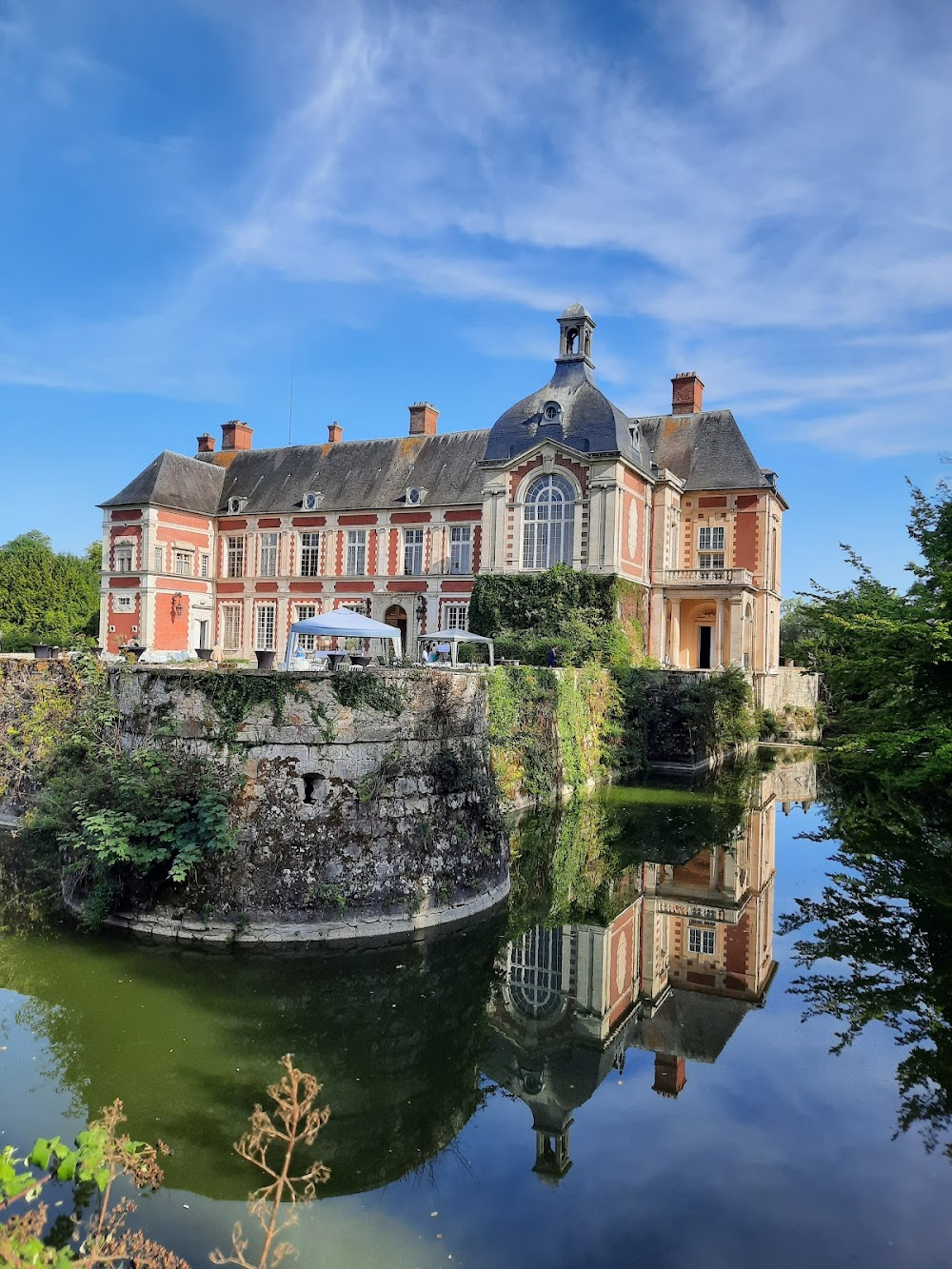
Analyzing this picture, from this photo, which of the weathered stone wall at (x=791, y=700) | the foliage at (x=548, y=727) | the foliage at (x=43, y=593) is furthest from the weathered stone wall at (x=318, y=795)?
the foliage at (x=43, y=593)

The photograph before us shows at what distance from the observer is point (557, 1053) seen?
27.1ft

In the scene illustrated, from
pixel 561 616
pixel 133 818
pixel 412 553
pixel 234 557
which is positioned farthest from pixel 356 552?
pixel 133 818

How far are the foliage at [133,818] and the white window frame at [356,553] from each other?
23065 mm

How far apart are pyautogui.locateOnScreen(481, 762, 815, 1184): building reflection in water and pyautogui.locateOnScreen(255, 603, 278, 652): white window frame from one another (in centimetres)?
2340

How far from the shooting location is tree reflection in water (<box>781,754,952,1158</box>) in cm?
777

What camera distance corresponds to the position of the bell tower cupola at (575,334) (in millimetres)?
28203

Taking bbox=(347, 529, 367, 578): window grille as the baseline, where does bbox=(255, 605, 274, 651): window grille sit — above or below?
below

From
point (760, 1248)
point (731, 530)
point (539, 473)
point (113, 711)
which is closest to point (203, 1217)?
point (760, 1248)

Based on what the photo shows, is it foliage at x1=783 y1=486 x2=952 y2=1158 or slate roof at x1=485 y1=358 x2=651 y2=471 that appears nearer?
foliage at x1=783 y1=486 x2=952 y2=1158

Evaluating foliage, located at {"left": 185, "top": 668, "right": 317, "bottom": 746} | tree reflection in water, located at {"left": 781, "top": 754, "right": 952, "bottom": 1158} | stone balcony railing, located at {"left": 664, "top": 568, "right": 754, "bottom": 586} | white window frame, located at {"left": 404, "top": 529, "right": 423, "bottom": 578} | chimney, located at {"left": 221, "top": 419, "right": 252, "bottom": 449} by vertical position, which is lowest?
tree reflection in water, located at {"left": 781, "top": 754, "right": 952, "bottom": 1158}

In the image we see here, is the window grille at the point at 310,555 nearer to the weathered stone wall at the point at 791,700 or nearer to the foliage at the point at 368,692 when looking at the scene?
the weathered stone wall at the point at 791,700

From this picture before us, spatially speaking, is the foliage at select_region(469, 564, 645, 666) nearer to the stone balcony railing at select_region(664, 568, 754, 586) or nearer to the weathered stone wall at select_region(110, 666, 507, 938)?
the stone balcony railing at select_region(664, 568, 754, 586)

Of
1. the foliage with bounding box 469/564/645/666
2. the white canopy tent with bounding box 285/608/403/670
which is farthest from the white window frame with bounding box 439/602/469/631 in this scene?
the white canopy tent with bounding box 285/608/403/670

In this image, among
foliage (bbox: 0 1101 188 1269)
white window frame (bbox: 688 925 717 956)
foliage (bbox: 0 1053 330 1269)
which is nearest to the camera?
foliage (bbox: 0 1101 188 1269)
